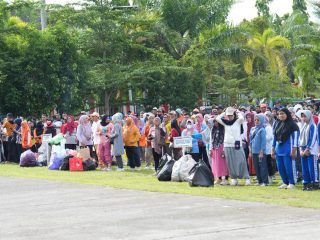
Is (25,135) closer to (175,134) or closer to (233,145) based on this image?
(175,134)

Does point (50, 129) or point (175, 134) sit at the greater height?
point (50, 129)

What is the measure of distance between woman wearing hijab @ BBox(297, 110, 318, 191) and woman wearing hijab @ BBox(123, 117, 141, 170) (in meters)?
8.07

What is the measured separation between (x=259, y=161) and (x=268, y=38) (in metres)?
36.3

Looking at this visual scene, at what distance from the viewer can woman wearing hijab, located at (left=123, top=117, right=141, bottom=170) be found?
24.0 metres

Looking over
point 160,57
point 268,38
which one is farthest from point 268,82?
point 160,57

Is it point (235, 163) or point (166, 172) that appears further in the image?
point (166, 172)

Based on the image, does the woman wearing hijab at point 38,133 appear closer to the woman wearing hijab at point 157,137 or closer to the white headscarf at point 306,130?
the woman wearing hijab at point 157,137

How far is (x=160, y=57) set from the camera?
42062mm

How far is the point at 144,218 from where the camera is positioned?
12867 millimetres

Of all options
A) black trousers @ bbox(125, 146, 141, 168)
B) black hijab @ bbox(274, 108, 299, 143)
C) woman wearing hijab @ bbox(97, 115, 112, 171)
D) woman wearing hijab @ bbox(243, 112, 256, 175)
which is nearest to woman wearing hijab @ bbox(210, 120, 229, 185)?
woman wearing hijab @ bbox(243, 112, 256, 175)

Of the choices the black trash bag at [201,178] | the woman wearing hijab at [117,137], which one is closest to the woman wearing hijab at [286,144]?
the black trash bag at [201,178]

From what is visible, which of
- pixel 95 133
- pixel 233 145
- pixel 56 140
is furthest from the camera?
pixel 56 140

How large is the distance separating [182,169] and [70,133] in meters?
8.66

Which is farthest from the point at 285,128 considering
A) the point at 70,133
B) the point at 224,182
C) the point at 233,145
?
the point at 70,133
